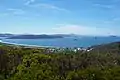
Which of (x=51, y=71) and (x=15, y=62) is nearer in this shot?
(x=51, y=71)

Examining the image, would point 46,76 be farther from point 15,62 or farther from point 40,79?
point 15,62

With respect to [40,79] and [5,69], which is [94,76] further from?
[5,69]

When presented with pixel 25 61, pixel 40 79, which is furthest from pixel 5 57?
pixel 40 79

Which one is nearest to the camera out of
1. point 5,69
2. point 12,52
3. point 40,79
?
point 40,79

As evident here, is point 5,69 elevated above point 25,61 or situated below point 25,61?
below

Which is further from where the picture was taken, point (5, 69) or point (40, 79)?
point (5, 69)

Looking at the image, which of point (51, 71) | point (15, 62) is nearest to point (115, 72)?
point (51, 71)

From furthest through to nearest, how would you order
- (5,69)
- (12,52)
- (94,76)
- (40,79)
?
1. (12,52)
2. (5,69)
3. (94,76)
4. (40,79)

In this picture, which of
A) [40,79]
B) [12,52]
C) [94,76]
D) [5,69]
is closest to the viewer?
[40,79]
